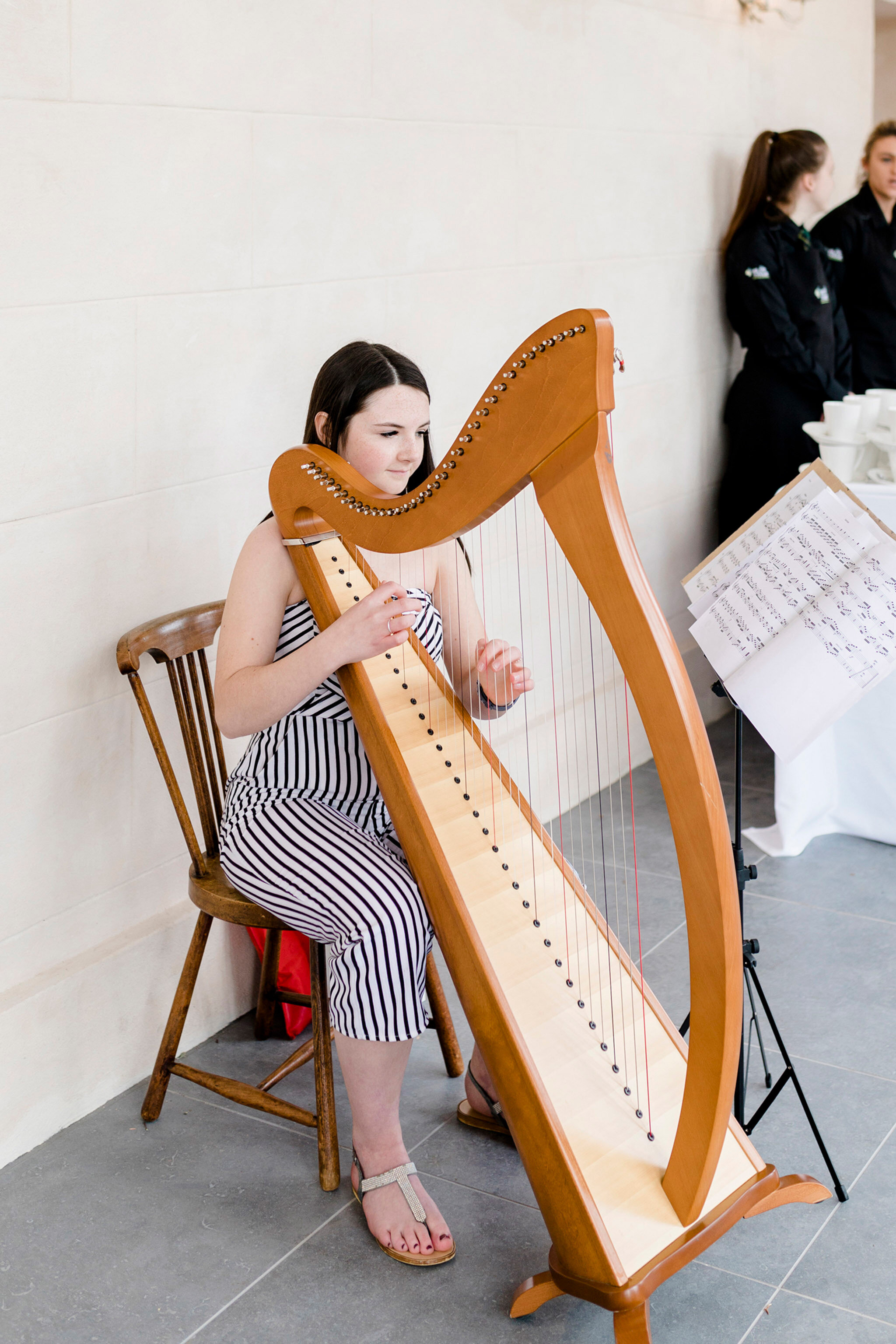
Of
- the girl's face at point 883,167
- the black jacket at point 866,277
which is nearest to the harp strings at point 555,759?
the black jacket at point 866,277

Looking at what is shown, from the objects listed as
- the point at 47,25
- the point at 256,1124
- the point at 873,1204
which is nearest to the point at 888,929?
the point at 873,1204

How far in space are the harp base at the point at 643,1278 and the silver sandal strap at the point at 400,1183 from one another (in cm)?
21

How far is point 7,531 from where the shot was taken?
186cm

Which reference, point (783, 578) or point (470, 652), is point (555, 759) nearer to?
point (470, 652)

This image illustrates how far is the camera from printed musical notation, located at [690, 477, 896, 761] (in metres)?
1.76

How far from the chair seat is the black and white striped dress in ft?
0.08

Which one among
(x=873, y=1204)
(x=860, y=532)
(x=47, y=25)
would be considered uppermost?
(x=47, y=25)

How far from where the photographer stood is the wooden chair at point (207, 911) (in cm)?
190

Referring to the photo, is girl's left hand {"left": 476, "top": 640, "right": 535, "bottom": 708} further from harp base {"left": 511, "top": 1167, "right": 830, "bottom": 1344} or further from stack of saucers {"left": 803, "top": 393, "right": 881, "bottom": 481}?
stack of saucers {"left": 803, "top": 393, "right": 881, "bottom": 481}

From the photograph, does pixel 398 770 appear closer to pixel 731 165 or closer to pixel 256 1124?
pixel 256 1124

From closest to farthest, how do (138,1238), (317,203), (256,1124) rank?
(138,1238) → (256,1124) → (317,203)

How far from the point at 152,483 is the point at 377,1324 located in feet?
4.15

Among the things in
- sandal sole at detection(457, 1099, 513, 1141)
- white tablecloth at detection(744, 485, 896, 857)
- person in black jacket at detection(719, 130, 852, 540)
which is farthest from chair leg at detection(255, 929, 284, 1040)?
person in black jacket at detection(719, 130, 852, 540)

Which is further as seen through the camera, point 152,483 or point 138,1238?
point 152,483
